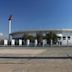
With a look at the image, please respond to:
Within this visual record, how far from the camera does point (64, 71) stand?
35.1ft

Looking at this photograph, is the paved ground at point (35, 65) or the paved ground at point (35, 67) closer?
the paved ground at point (35, 67)

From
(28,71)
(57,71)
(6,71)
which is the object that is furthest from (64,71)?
(6,71)

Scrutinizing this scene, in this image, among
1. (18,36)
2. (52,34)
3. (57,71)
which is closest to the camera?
(57,71)

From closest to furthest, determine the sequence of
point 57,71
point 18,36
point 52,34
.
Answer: point 57,71 → point 52,34 → point 18,36

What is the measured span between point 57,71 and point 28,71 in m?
1.45

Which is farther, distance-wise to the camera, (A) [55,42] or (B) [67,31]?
(B) [67,31]

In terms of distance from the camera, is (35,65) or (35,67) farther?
(35,65)

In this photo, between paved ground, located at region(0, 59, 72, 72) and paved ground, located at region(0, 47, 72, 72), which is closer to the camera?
paved ground, located at region(0, 59, 72, 72)

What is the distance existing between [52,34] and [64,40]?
447 inches

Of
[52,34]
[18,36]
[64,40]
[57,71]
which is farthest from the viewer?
[18,36]

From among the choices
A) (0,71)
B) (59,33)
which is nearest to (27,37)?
(59,33)

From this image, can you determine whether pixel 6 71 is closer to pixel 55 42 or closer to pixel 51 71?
pixel 51 71

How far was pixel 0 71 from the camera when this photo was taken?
10852 millimetres

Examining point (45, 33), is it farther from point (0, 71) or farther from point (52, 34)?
point (0, 71)
